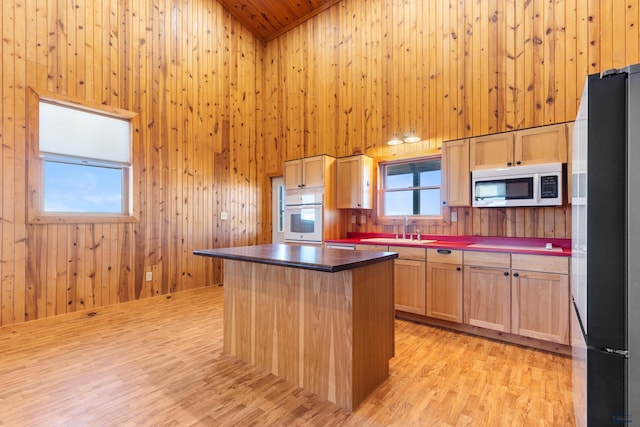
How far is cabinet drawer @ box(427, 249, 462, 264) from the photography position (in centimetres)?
307

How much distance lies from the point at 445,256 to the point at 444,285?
30 centimetres

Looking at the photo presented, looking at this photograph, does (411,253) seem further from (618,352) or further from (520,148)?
(618,352)

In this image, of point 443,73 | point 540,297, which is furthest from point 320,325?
point 443,73

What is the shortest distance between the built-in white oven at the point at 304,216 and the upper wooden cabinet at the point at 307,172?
0.14 meters

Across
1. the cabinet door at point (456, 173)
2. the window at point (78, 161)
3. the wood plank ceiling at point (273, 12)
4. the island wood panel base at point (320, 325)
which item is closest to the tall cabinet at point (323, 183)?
the cabinet door at point (456, 173)

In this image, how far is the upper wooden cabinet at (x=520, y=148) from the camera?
290 cm

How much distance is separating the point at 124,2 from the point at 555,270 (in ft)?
18.9

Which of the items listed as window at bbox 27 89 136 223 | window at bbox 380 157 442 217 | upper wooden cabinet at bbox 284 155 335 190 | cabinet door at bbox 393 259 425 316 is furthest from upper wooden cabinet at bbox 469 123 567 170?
window at bbox 27 89 136 223

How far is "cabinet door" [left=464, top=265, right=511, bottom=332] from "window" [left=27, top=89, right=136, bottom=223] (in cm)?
418

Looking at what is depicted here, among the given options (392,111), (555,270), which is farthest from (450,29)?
(555,270)

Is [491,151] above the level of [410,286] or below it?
above

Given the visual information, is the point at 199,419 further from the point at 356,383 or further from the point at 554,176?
the point at 554,176

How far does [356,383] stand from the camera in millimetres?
1875

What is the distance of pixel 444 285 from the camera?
124 inches
